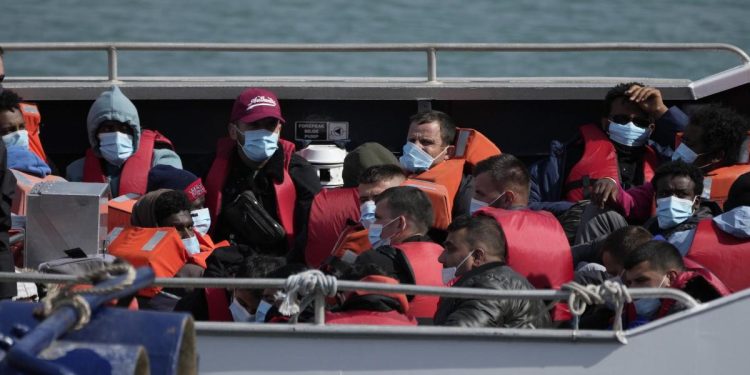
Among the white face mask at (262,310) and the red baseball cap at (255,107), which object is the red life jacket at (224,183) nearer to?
the red baseball cap at (255,107)

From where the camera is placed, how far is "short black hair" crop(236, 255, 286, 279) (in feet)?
17.0

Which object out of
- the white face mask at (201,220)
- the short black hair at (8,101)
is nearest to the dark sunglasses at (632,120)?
the white face mask at (201,220)

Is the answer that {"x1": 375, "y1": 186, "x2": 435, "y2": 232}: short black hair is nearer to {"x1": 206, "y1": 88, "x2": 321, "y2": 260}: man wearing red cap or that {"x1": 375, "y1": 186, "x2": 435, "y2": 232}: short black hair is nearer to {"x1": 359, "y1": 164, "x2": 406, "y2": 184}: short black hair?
{"x1": 359, "y1": 164, "x2": 406, "y2": 184}: short black hair

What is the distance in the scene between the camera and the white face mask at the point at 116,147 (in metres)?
6.56

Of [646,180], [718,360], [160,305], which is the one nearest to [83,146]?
[160,305]

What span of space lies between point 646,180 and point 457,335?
2418 mm

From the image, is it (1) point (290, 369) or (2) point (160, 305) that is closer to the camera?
(1) point (290, 369)

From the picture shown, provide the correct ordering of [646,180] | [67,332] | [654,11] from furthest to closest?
[654,11], [646,180], [67,332]

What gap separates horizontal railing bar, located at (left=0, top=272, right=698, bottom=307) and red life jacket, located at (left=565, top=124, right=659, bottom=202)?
7.03 ft

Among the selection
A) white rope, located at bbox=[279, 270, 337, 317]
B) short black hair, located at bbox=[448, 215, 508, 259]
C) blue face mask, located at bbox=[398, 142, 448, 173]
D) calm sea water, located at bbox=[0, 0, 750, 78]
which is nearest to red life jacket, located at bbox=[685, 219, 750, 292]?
short black hair, located at bbox=[448, 215, 508, 259]

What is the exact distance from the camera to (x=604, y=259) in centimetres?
537

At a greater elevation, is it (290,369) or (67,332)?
(67,332)

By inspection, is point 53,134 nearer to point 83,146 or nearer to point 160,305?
point 83,146

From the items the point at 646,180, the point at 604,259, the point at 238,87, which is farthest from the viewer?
the point at 238,87
